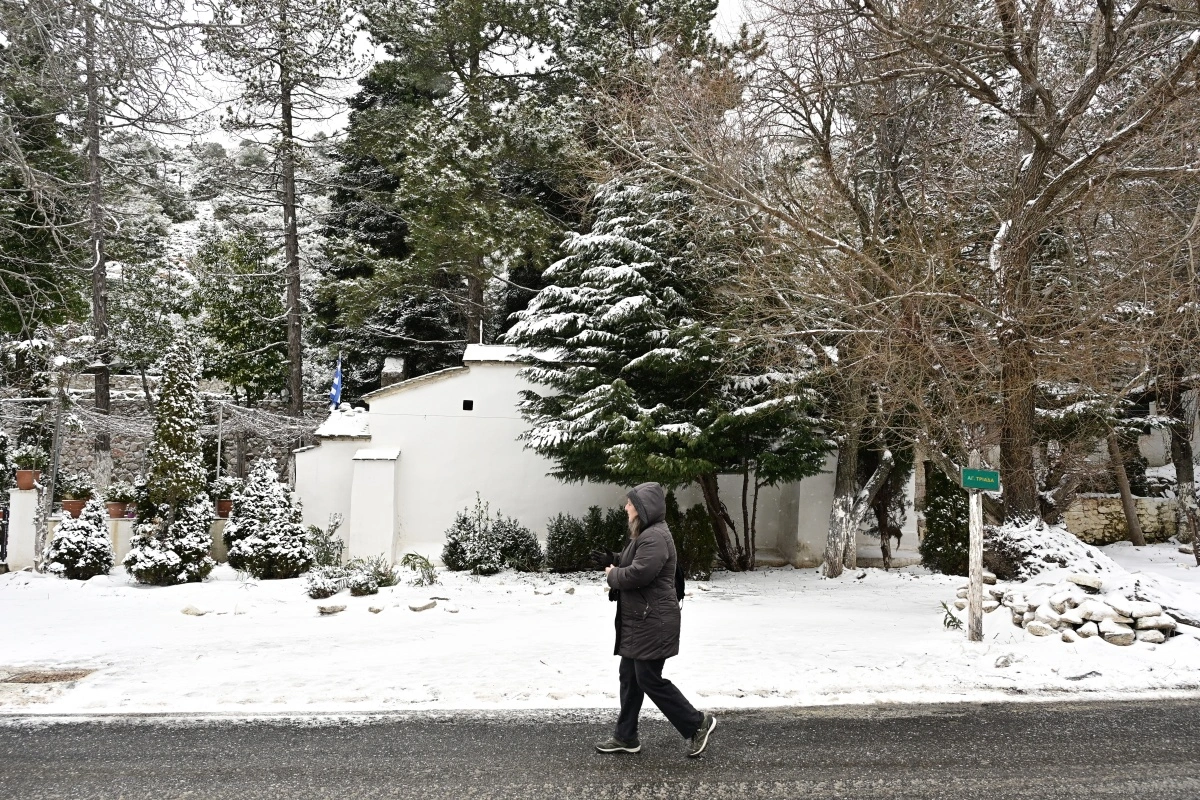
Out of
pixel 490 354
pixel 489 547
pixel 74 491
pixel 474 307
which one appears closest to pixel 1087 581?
pixel 489 547

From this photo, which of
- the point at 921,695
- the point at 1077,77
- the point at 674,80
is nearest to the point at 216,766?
the point at 921,695

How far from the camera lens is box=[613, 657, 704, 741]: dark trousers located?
4949 mm

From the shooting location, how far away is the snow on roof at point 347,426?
51.2ft

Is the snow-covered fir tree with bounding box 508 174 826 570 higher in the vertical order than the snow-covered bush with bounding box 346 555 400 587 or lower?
higher

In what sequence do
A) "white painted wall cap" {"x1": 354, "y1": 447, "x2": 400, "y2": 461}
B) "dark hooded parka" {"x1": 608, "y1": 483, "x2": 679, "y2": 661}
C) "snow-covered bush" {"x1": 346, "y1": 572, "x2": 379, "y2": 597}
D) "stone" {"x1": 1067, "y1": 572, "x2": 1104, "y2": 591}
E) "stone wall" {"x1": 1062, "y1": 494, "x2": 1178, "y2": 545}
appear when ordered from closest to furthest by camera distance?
"dark hooded parka" {"x1": 608, "y1": 483, "x2": 679, "y2": 661}, "stone" {"x1": 1067, "y1": 572, "x2": 1104, "y2": 591}, "snow-covered bush" {"x1": 346, "y1": 572, "x2": 379, "y2": 597}, "white painted wall cap" {"x1": 354, "y1": 447, "x2": 400, "y2": 461}, "stone wall" {"x1": 1062, "y1": 494, "x2": 1178, "y2": 545}

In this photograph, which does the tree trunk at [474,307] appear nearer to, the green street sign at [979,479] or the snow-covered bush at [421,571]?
the snow-covered bush at [421,571]

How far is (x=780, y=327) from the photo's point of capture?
12.0 m

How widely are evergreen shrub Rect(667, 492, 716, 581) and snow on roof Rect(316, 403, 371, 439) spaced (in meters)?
5.84

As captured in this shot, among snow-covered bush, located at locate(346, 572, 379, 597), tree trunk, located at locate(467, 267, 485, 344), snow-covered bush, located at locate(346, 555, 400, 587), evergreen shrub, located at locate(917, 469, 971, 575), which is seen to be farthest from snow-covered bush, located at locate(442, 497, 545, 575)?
evergreen shrub, located at locate(917, 469, 971, 575)

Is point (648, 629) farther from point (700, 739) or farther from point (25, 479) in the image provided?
point (25, 479)

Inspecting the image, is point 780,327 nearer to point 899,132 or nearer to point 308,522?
point 899,132

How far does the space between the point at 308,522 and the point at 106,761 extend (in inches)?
432

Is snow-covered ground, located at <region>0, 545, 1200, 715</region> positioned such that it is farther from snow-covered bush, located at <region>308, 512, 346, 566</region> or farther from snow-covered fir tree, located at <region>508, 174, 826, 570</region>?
snow-covered fir tree, located at <region>508, 174, 826, 570</region>

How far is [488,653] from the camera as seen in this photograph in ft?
26.2
